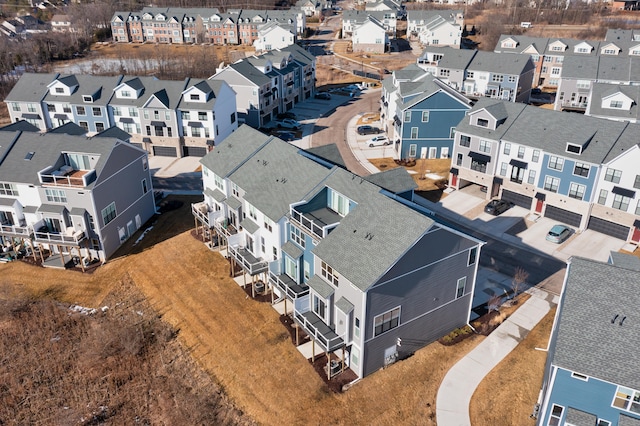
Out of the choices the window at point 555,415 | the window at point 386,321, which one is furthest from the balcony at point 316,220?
the window at point 555,415

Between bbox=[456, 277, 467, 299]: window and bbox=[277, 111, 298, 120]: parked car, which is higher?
bbox=[277, 111, 298, 120]: parked car

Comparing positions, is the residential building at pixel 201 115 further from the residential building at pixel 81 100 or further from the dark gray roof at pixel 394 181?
the dark gray roof at pixel 394 181

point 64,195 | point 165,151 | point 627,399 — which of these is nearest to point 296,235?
point 627,399

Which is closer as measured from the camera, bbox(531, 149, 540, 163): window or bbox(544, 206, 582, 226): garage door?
bbox(544, 206, 582, 226): garage door

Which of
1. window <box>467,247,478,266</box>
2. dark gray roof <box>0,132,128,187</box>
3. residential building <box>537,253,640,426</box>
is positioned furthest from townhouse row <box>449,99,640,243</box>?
dark gray roof <box>0,132,128,187</box>

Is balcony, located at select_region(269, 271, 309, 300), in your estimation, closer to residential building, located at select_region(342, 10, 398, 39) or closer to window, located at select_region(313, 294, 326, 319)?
window, located at select_region(313, 294, 326, 319)

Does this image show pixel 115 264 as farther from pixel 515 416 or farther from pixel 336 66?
pixel 336 66

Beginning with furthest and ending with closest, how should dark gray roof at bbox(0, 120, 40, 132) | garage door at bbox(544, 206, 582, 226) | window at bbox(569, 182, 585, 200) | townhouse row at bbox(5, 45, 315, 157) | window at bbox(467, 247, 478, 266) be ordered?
townhouse row at bbox(5, 45, 315, 157)
dark gray roof at bbox(0, 120, 40, 132)
garage door at bbox(544, 206, 582, 226)
window at bbox(569, 182, 585, 200)
window at bbox(467, 247, 478, 266)
